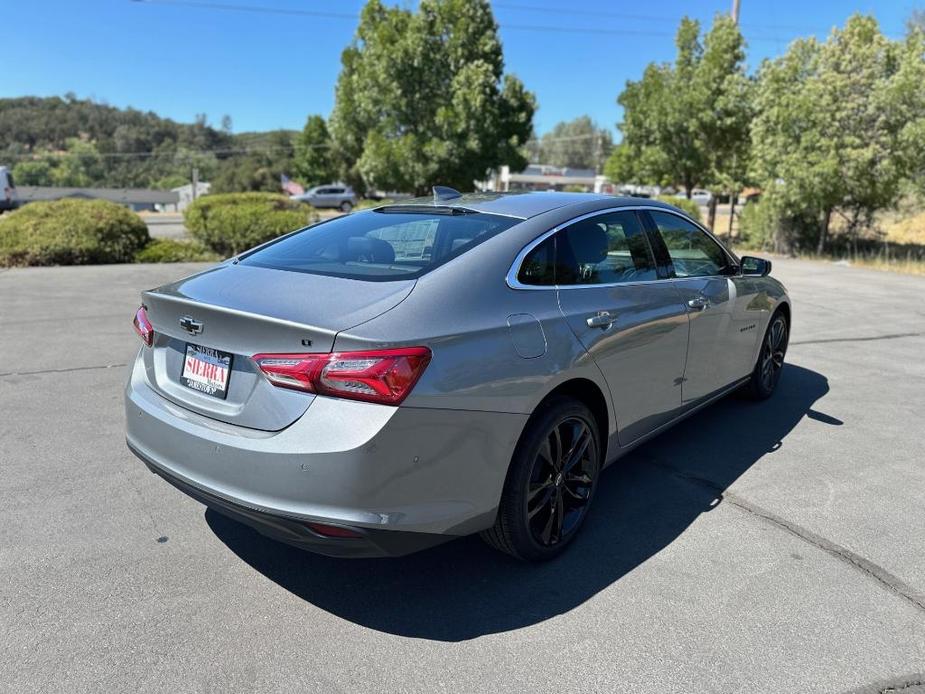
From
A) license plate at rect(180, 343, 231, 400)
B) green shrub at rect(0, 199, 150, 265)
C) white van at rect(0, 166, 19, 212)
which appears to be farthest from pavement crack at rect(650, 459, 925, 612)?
white van at rect(0, 166, 19, 212)

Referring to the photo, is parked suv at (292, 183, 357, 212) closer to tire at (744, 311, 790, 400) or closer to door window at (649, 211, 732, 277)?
tire at (744, 311, 790, 400)

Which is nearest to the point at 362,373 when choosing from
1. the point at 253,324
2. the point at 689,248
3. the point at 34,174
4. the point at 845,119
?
the point at 253,324

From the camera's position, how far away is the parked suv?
1784 inches

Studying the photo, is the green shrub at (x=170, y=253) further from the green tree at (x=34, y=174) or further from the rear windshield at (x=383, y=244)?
the green tree at (x=34, y=174)

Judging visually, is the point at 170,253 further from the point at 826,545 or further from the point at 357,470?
the point at 826,545

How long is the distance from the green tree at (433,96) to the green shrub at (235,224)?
794cm

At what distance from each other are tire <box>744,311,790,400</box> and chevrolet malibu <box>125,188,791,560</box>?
1.82 m

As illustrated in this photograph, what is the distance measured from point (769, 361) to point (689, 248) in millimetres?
1746

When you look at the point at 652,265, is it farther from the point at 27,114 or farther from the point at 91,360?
the point at 27,114

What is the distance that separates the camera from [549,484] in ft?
10.4

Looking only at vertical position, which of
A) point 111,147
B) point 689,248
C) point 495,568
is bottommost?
point 495,568

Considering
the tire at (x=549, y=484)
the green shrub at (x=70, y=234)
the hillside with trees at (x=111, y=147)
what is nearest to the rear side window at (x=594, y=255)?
the tire at (x=549, y=484)

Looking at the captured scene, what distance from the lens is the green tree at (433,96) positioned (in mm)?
22047

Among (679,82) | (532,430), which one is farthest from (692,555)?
(679,82)
